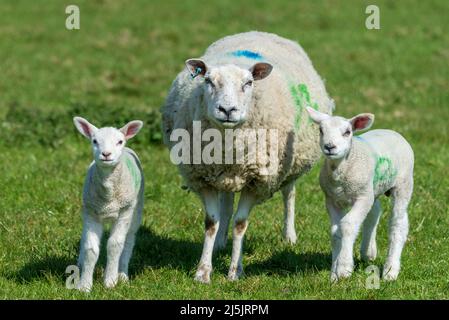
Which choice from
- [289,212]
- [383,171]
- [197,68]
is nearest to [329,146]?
[383,171]

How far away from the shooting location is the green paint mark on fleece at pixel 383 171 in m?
6.40

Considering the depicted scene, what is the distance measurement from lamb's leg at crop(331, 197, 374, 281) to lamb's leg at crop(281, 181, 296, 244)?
136cm

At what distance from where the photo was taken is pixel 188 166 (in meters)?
6.87

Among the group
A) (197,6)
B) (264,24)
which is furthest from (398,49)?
(197,6)

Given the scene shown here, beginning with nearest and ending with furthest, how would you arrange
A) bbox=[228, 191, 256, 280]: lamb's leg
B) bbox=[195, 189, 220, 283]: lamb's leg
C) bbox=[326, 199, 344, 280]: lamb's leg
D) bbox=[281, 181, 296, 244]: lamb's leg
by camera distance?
bbox=[326, 199, 344, 280]: lamb's leg < bbox=[195, 189, 220, 283]: lamb's leg < bbox=[228, 191, 256, 280]: lamb's leg < bbox=[281, 181, 296, 244]: lamb's leg

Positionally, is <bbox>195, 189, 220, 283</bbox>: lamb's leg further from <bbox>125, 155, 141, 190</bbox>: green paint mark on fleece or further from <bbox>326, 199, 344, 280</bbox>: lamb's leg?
<bbox>326, 199, 344, 280</bbox>: lamb's leg

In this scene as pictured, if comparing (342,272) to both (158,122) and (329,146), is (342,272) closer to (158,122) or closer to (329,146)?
(329,146)

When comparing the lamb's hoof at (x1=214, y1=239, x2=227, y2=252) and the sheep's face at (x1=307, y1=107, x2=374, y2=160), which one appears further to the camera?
the lamb's hoof at (x1=214, y1=239, x2=227, y2=252)

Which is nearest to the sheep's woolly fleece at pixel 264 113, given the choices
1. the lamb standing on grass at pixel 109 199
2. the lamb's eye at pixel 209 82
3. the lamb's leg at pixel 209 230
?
the lamb's leg at pixel 209 230

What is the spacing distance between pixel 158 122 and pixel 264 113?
4397 millimetres

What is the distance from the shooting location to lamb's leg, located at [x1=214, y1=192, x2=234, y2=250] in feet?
25.1

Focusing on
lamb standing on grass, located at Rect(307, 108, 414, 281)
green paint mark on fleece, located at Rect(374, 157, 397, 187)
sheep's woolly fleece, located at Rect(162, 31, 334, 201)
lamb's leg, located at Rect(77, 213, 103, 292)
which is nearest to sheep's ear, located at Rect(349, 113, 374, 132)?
lamb standing on grass, located at Rect(307, 108, 414, 281)

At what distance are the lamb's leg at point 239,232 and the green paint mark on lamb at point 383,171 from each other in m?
1.05

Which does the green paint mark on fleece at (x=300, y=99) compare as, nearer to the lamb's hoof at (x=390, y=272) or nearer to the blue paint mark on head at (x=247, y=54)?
the blue paint mark on head at (x=247, y=54)
